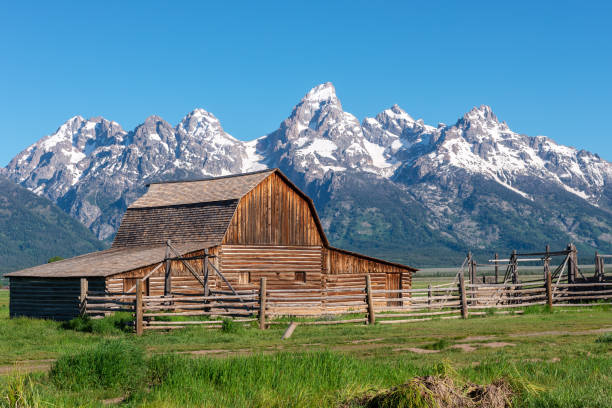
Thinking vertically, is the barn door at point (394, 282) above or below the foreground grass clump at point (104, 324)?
above

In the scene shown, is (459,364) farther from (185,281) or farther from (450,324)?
(185,281)

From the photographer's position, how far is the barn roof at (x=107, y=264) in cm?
3344

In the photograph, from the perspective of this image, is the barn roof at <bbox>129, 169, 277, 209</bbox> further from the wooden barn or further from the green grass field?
the green grass field

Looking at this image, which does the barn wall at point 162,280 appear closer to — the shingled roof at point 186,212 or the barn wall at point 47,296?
the barn wall at point 47,296

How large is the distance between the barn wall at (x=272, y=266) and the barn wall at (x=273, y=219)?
1.59ft

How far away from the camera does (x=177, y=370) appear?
12977 mm

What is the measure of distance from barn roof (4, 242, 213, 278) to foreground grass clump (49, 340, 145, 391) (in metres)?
18.9

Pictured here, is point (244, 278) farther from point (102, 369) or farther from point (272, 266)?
point (102, 369)

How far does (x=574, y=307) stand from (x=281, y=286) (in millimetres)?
17039

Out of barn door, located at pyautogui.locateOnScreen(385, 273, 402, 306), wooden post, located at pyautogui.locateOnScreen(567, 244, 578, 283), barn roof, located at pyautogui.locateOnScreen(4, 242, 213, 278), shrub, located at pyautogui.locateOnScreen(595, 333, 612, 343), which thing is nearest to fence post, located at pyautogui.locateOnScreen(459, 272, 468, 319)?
shrub, located at pyautogui.locateOnScreen(595, 333, 612, 343)

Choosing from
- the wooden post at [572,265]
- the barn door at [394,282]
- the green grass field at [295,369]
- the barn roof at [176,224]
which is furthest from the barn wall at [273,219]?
the green grass field at [295,369]

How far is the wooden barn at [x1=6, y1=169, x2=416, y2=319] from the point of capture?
115ft

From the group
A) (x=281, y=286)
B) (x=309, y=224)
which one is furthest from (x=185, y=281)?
(x=309, y=224)

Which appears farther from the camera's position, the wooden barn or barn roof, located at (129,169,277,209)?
barn roof, located at (129,169,277,209)
